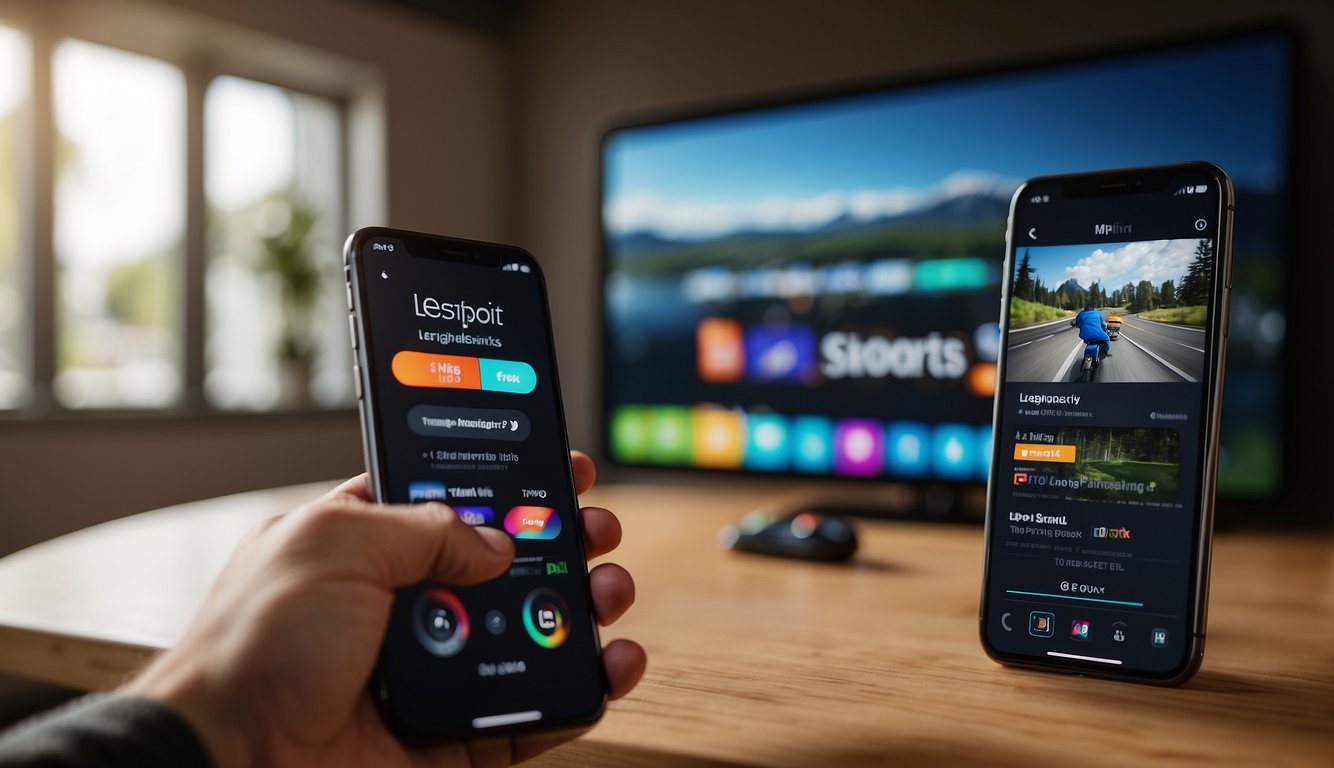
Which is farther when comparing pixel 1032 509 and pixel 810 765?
pixel 1032 509

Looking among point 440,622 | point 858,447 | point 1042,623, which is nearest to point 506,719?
point 440,622

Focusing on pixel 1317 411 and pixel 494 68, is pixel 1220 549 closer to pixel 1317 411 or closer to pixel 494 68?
pixel 1317 411

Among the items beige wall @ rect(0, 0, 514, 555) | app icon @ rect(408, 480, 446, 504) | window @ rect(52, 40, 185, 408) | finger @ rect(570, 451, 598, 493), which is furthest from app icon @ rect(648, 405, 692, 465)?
window @ rect(52, 40, 185, 408)

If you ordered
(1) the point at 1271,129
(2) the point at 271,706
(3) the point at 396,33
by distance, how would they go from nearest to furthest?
(2) the point at 271,706 < (1) the point at 1271,129 < (3) the point at 396,33

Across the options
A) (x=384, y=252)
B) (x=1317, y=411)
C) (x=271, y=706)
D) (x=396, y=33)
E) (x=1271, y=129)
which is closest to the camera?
(x=271, y=706)

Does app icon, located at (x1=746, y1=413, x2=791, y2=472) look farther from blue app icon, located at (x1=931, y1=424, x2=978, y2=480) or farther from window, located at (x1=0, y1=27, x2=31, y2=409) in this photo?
window, located at (x1=0, y1=27, x2=31, y2=409)

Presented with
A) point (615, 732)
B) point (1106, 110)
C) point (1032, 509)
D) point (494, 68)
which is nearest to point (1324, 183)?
point (1106, 110)

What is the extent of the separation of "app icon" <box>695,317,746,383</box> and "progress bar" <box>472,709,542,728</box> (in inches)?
29.2

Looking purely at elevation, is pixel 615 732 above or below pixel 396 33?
below

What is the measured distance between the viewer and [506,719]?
0.44 meters

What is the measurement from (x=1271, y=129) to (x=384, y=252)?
92 cm

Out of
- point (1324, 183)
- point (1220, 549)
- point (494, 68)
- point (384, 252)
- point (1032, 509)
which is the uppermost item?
point (494, 68)

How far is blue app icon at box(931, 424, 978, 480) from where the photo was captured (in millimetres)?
1022

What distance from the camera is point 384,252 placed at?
1.78 ft
